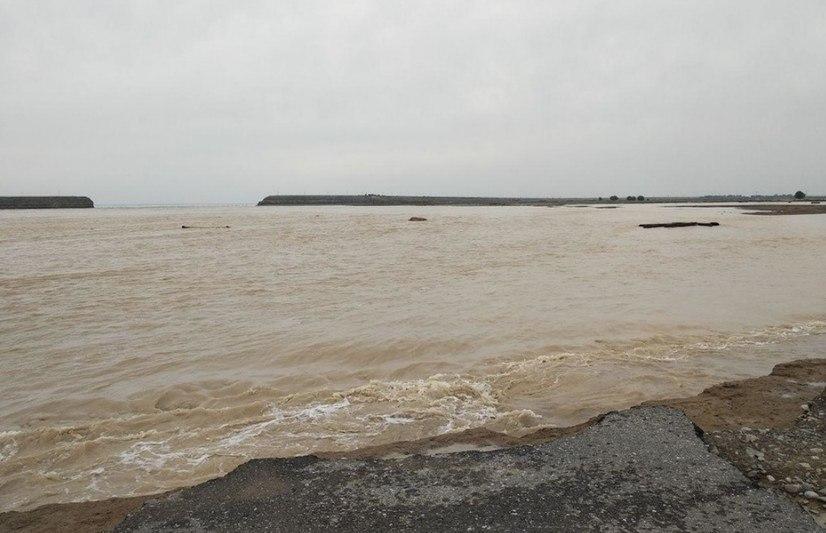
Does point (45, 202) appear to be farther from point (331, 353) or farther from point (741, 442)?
point (741, 442)

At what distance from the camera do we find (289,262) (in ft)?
76.3

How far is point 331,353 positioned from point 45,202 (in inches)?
6176

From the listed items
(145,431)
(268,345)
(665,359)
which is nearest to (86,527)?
(145,431)

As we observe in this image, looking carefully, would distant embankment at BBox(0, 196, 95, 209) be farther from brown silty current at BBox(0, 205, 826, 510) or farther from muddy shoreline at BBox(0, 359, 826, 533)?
muddy shoreline at BBox(0, 359, 826, 533)

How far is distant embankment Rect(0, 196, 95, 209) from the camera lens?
12331 cm

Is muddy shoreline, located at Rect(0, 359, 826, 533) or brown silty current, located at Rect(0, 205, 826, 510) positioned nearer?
muddy shoreline, located at Rect(0, 359, 826, 533)

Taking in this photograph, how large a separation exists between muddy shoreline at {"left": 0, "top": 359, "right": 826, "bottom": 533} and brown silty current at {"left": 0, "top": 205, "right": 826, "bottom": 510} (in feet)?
1.80

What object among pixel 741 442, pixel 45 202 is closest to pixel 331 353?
pixel 741 442

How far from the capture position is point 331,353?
377 inches

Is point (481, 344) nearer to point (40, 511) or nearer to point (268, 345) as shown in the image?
point (268, 345)

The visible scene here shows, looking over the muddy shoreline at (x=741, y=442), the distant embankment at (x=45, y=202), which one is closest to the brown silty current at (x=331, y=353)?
the muddy shoreline at (x=741, y=442)

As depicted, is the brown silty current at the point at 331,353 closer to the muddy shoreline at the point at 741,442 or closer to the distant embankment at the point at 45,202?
the muddy shoreline at the point at 741,442

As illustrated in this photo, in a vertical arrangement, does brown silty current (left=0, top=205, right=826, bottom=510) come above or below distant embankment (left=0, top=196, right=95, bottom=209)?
below

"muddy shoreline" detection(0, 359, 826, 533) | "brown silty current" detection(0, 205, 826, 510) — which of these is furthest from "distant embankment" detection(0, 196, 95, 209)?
"muddy shoreline" detection(0, 359, 826, 533)
